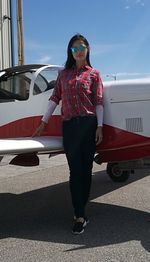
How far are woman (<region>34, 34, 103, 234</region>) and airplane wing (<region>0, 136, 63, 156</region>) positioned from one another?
283 millimetres

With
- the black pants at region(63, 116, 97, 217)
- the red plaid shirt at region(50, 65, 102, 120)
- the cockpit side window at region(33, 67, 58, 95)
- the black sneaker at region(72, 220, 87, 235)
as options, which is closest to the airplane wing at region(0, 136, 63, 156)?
the black pants at region(63, 116, 97, 217)

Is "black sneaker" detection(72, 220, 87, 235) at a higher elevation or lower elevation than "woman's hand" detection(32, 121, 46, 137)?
lower

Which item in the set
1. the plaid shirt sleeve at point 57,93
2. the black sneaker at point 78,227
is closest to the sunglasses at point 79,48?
the plaid shirt sleeve at point 57,93

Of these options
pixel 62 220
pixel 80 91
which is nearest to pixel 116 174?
pixel 62 220

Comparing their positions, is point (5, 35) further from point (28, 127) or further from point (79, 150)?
point (79, 150)

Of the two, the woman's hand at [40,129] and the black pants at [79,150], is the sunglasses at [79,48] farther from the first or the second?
the woman's hand at [40,129]

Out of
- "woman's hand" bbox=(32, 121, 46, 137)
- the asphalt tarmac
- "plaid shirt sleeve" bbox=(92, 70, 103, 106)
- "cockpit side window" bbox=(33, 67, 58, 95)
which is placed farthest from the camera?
"cockpit side window" bbox=(33, 67, 58, 95)

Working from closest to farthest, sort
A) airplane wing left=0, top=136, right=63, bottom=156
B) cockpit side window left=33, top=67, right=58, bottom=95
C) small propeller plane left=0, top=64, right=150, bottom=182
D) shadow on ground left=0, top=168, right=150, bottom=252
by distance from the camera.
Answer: shadow on ground left=0, top=168, right=150, bottom=252, airplane wing left=0, top=136, right=63, bottom=156, small propeller plane left=0, top=64, right=150, bottom=182, cockpit side window left=33, top=67, right=58, bottom=95

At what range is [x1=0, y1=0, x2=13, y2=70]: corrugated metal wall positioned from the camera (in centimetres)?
1480

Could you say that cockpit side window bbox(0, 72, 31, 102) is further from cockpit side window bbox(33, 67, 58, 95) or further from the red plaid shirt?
the red plaid shirt

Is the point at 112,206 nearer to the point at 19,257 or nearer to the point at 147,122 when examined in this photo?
the point at 147,122

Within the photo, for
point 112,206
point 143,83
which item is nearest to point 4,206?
point 112,206

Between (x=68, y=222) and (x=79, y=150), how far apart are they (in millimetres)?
972

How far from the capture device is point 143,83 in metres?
4.84
